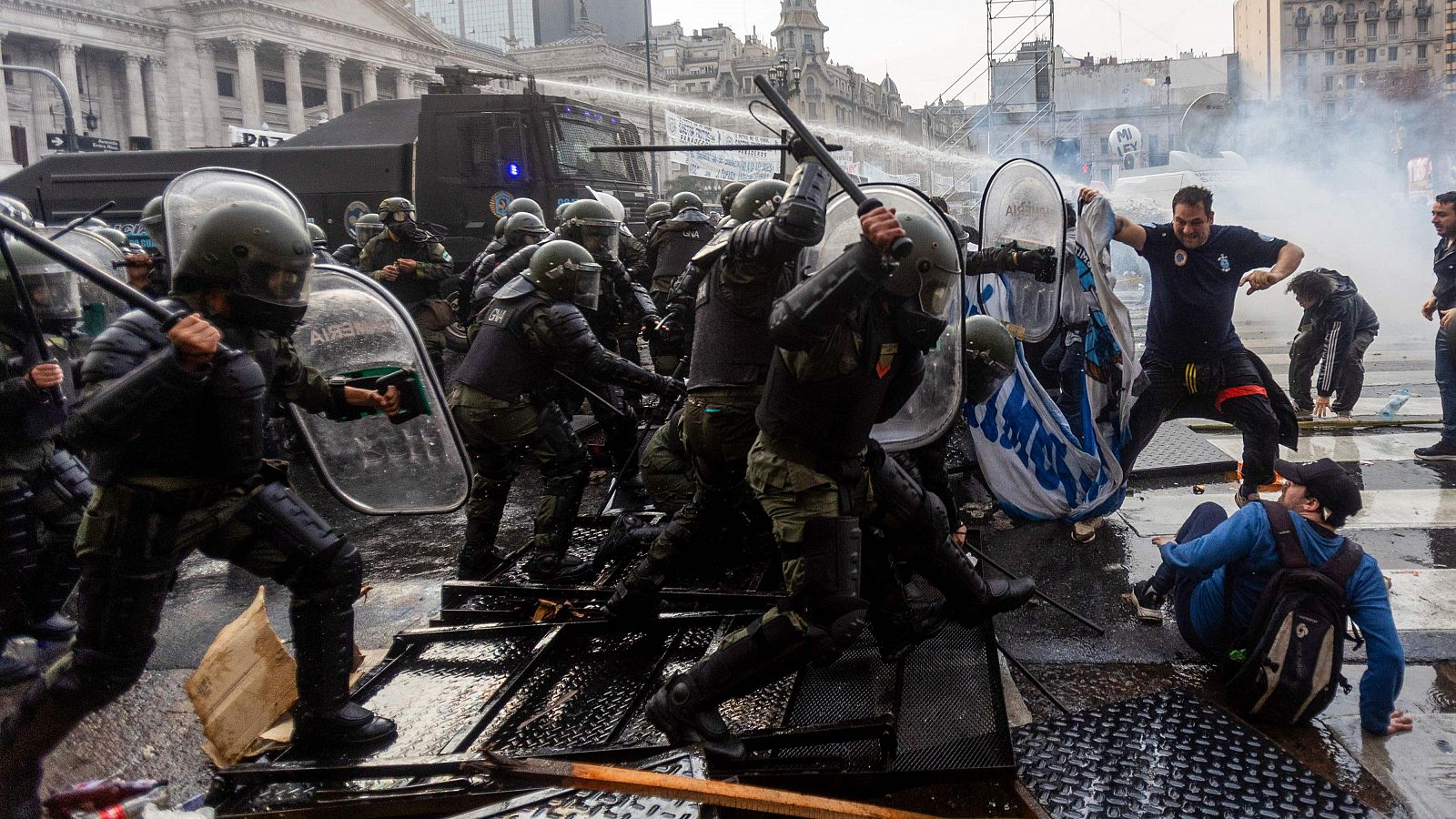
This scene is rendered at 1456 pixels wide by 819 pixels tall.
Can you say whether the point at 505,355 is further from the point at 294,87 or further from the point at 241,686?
the point at 294,87

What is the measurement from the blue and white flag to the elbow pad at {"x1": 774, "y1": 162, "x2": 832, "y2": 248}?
2179 millimetres

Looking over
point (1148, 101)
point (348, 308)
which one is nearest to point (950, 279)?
point (348, 308)

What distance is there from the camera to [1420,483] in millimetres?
6410

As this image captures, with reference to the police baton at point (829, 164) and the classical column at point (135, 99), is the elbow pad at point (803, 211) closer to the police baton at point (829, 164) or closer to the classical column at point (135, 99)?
the police baton at point (829, 164)

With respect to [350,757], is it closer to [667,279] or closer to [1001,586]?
[1001,586]

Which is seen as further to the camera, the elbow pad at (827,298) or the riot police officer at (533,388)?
the riot police officer at (533,388)

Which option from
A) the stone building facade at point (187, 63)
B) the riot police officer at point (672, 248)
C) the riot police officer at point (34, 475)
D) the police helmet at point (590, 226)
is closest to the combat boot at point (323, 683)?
the riot police officer at point (34, 475)

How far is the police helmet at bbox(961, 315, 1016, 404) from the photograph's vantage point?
173 inches

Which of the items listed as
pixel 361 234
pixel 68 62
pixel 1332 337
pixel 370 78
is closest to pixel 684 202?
pixel 361 234

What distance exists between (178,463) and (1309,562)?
3.58 metres

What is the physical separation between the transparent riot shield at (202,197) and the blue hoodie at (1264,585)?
3412 mm

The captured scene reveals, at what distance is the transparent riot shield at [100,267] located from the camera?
564 centimetres

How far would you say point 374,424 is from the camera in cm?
392

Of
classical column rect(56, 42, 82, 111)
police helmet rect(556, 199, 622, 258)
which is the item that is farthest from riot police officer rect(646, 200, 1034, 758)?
classical column rect(56, 42, 82, 111)
